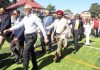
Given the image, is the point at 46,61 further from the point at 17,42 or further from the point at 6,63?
the point at 6,63

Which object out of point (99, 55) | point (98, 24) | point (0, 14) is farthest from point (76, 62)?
point (98, 24)

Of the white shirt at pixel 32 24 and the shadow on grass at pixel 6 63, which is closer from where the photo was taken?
the white shirt at pixel 32 24

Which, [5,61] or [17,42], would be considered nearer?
[17,42]

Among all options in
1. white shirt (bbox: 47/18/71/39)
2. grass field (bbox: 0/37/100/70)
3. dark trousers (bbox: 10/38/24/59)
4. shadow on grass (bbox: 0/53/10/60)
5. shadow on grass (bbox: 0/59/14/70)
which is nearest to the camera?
grass field (bbox: 0/37/100/70)

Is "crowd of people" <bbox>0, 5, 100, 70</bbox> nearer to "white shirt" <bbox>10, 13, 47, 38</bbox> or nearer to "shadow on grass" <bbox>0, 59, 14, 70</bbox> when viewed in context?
"white shirt" <bbox>10, 13, 47, 38</bbox>

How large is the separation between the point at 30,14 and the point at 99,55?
526 centimetres

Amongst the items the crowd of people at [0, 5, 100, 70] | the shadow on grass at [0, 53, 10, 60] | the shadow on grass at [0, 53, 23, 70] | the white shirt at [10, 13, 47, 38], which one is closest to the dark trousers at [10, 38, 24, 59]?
the crowd of people at [0, 5, 100, 70]

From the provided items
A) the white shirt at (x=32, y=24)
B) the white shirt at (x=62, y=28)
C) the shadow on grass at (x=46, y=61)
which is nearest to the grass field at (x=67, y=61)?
the shadow on grass at (x=46, y=61)

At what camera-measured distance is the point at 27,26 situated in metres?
8.76

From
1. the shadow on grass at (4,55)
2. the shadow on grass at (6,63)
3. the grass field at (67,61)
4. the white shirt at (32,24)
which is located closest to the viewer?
the white shirt at (32,24)

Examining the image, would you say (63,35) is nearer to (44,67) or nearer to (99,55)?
(44,67)

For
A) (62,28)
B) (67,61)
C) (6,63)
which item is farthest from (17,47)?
(67,61)

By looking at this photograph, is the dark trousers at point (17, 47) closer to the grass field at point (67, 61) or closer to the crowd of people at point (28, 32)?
the crowd of people at point (28, 32)

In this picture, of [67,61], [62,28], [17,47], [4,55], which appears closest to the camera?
[17,47]
